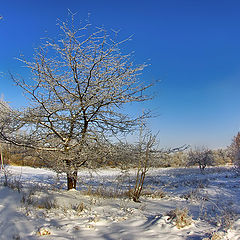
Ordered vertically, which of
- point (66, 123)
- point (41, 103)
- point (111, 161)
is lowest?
point (111, 161)

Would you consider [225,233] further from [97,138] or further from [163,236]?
[97,138]

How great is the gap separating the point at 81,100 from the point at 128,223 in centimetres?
330

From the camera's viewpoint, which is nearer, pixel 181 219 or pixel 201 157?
pixel 181 219

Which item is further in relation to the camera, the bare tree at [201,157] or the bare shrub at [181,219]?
the bare tree at [201,157]

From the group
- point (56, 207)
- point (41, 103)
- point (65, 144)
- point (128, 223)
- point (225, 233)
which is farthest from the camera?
point (65, 144)

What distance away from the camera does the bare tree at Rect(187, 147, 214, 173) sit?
979 inches

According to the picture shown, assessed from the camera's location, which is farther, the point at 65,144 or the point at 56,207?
the point at 65,144

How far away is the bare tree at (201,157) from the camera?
81.6 feet

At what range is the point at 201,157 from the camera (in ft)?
83.8

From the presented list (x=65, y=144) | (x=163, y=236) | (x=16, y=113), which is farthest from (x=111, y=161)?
(x=163, y=236)

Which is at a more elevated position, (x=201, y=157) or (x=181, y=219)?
(x=201, y=157)

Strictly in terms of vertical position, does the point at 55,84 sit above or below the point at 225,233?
above

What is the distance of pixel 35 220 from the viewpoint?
3.54 m

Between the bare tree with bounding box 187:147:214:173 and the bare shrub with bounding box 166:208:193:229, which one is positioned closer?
the bare shrub with bounding box 166:208:193:229
